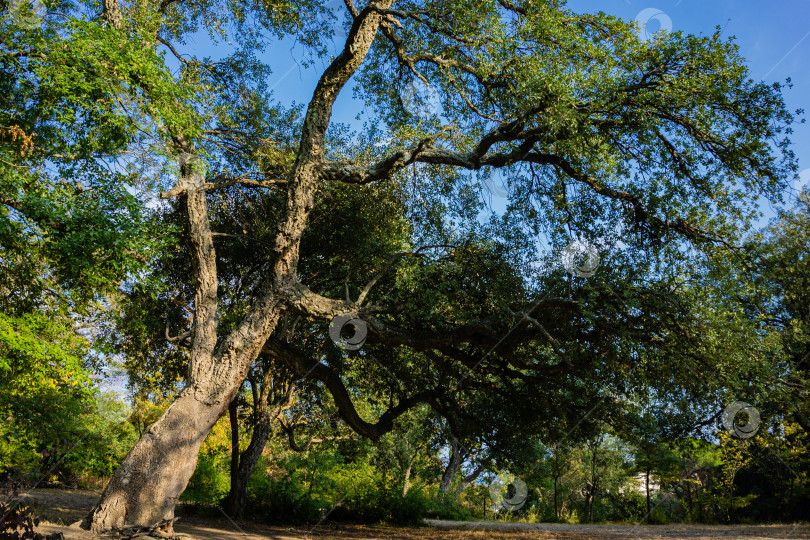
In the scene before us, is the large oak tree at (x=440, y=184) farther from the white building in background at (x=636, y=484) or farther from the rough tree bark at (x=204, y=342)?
the white building in background at (x=636, y=484)

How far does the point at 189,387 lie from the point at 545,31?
24.3 feet

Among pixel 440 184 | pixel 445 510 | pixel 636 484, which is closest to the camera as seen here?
pixel 440 184

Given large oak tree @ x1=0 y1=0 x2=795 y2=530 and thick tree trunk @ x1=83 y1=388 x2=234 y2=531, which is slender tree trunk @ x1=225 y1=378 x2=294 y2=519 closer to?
large oak tree @ x1=0 y1=0 x2=795 y2=530

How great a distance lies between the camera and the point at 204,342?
7.46 m

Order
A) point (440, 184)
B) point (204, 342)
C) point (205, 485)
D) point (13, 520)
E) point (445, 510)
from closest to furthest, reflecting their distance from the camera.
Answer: point (13, 520)
point (204, 342)
point (440, 184)
point (205, 485)
point (445, 510)

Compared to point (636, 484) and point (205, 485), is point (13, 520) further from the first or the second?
point (636, 484)

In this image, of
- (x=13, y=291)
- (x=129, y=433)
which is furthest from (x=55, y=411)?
(x=129, y=433)

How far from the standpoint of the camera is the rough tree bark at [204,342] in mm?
6227

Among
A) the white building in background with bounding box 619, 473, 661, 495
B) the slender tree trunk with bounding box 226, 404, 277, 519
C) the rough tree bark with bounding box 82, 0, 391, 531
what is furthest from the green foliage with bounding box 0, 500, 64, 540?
the white building in background with bounding box 619, 473, 661, 495

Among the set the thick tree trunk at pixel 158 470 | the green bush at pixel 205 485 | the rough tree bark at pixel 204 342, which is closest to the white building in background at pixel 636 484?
the green bush at pixel 205 485

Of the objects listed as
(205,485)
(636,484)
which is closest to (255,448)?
(205,485)

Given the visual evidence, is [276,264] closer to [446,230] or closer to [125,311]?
[446,230]

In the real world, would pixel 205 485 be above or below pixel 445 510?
above

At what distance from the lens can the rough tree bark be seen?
6227mm
